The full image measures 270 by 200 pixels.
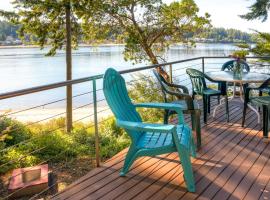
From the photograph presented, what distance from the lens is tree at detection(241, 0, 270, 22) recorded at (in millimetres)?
11664

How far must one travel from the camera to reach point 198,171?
304 cm

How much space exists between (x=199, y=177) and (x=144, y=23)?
1050 centimetres

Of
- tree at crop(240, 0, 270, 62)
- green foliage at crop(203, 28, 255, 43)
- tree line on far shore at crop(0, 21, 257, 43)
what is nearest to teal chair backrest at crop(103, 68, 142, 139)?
tree at crop(240, 0, 270, 62)

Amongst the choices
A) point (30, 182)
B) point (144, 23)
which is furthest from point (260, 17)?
point (30, 182)

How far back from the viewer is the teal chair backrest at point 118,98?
2.87 metres

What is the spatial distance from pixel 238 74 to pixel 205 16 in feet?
28.1

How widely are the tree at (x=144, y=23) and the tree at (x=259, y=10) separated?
5.47ft

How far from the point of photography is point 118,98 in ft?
10.1

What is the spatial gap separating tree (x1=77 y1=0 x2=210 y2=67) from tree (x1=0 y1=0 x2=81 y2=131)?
1.00 metres

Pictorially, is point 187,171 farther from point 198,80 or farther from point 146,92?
point 146,92

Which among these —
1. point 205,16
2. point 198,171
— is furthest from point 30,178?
point 205,16

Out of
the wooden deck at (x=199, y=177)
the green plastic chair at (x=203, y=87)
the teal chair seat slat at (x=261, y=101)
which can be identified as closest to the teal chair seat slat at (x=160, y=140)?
the wooden deck at (x=199, y=177)

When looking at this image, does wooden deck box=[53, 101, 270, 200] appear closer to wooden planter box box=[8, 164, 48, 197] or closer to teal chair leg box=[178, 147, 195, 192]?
teal chair leg box=[178, 147, 195, 192]

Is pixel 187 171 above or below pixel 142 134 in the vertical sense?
below
